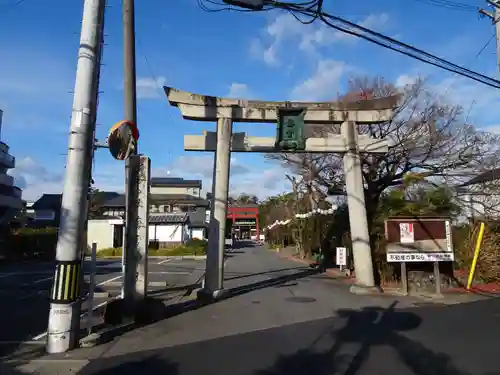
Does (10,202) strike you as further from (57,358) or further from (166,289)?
(57,358)

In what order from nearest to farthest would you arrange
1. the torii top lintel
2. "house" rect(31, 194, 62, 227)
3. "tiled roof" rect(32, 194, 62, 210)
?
the torii top lintel < "house" rect(31, 194, 62, 227) < "tiled roof" rect(32, 194, 62, 210)

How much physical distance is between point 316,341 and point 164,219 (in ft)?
129

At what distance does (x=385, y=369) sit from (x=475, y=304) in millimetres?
6652

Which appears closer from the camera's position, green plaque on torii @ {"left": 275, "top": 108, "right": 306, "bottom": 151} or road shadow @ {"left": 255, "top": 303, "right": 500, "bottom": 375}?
road shadow @ {"left": 255, "top": 303, "right": 500, "bottom": 375}

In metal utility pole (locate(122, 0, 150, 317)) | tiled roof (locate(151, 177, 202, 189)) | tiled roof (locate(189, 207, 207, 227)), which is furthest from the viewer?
tiled roof (locate(151, 177, 202, 189))

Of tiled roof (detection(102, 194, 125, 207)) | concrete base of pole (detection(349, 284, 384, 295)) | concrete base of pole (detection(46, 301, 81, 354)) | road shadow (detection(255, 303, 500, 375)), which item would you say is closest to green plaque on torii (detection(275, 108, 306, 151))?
concrete base of pole (detection(349, 284, 384, 295))

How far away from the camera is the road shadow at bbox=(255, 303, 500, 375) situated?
5637mm

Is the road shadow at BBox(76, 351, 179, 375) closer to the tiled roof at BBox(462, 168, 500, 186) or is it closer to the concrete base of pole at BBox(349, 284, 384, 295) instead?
the concrete base of pole at BBox(349, 284, 384, 295)

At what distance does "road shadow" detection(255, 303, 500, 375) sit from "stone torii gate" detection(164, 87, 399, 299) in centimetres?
502

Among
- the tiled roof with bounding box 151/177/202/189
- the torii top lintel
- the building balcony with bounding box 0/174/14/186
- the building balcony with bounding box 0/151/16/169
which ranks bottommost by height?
the torii top lintel

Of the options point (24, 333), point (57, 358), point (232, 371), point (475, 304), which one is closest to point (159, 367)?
point (232, 371)

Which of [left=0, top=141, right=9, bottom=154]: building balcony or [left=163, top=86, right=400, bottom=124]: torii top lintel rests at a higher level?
[left=0, top=141, right=9, bottom=154]: building balcony

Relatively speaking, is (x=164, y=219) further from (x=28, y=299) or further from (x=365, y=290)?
(x=365, y=290)

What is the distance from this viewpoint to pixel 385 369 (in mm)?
5680
